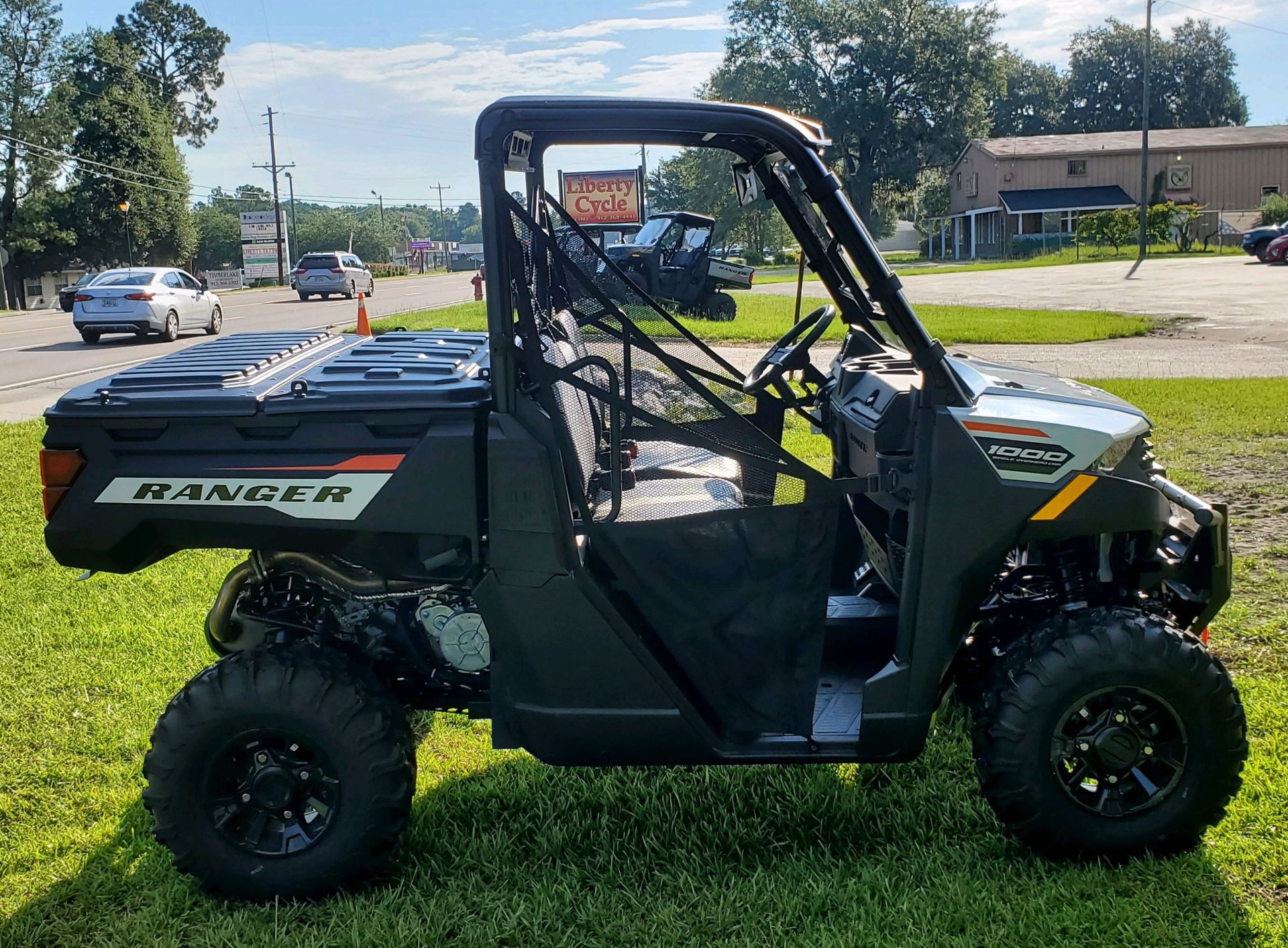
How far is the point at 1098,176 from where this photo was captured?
61406mm

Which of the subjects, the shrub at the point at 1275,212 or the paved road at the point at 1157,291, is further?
the shrub at the point at 1275,212

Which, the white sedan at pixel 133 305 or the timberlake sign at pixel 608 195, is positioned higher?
the timberlake sign at pixel 608 195

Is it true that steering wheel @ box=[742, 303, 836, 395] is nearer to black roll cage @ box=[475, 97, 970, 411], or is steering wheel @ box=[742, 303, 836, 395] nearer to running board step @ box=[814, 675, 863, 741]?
black roll cage @ box=[475, 97, 970, 411]

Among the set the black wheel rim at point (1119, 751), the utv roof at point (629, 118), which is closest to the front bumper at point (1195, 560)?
the black wheel rim at point (1119, 751)

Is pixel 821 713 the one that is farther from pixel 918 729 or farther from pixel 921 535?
pixel 921 535

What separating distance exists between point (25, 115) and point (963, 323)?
48713mm

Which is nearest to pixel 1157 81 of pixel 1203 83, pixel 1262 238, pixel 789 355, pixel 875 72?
pixel 1203 83

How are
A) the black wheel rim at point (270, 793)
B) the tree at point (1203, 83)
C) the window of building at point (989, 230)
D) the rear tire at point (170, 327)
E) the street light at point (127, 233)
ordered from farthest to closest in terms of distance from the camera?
1. the tree at point (1203, 83)
2. the window of building at point (989, 230)
3. the street light at point (127, 233)
4. the rear tire at point (170, 327)
5. the black wheel rim at point (270, 793)

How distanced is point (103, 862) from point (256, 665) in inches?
36.2

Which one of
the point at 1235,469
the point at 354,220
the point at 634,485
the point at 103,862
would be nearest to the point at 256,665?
the point at 103,862

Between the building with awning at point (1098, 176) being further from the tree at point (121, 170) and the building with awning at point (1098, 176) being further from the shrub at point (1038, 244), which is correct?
the tree at point (121, 170)

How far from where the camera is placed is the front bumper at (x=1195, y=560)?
3207mm

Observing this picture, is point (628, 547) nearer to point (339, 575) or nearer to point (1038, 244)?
point (339, 575)

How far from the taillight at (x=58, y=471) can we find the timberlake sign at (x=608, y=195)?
26.4 metres
